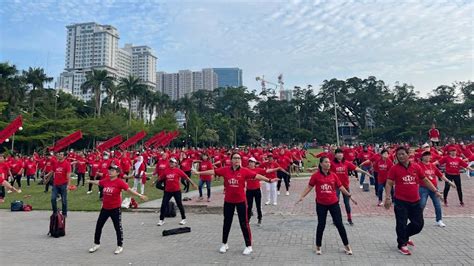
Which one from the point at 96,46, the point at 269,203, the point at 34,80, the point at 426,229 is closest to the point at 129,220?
the point at 269,203

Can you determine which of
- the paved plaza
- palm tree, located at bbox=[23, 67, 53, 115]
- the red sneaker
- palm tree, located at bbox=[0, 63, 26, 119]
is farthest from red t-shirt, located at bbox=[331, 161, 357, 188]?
palm tree, located at bbox=[23, 67, 53, 115]

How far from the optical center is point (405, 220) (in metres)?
6.25

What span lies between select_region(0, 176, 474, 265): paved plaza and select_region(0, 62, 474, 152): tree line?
3308 cm

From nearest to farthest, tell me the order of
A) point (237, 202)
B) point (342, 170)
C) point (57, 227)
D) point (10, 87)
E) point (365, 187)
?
point (237, 202) → point (57, 227) → point (342, 170) → point (365, 187) → point (10, 87)

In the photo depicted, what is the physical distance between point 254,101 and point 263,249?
77.1 metres

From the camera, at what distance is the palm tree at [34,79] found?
47.7 m

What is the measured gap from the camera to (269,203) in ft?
39.1

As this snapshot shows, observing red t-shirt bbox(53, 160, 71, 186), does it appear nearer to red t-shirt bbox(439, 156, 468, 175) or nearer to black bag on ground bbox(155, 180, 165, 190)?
black bag on ground bbox(155, 180, 165, 190)

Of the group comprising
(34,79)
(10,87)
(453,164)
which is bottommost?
(453,164)

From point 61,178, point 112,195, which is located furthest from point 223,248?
point 61,178

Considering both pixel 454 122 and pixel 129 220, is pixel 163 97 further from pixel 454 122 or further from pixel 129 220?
pixel 129 220

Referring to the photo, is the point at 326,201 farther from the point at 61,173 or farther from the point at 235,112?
the point at 235,112

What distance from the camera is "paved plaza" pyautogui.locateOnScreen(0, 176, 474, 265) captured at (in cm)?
605

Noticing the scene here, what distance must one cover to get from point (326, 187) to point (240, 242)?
2.25 meters
